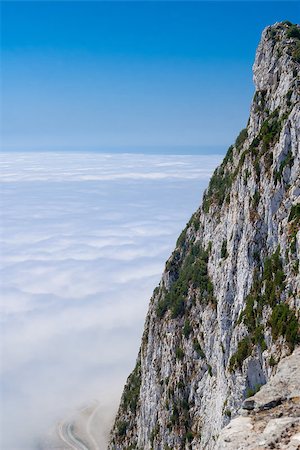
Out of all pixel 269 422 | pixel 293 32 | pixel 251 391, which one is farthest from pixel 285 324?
pixel 293 32

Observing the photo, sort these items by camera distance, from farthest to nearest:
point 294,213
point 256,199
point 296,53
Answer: point 296,53 < point 256,199 < point 294,213

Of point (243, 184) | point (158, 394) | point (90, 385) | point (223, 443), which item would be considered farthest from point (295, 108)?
point (90, 385)

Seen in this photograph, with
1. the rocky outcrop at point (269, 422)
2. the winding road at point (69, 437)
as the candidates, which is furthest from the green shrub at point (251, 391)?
the winding road at point (69, 437)

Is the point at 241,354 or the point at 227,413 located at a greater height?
the point at 241,354

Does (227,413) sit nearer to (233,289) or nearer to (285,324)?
(285,324)

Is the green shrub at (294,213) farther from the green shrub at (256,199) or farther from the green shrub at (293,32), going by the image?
the green shrub at (293,32)

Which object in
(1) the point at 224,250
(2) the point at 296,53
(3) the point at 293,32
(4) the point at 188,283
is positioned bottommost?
(4) the point at 188,283
